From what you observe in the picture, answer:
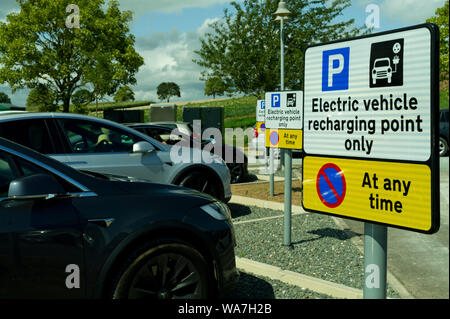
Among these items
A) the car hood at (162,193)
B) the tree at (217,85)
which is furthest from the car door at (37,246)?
the tree at (217,85)

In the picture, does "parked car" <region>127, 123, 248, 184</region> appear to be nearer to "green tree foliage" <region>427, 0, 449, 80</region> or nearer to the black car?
the black car

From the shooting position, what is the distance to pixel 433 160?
4.82 ft

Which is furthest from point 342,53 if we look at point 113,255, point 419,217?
point 113,255

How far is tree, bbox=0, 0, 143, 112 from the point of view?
2456 centimetres

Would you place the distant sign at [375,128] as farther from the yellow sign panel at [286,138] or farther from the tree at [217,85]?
the tree at [217,85]

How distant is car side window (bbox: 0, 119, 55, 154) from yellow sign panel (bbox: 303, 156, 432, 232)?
14.2 feet

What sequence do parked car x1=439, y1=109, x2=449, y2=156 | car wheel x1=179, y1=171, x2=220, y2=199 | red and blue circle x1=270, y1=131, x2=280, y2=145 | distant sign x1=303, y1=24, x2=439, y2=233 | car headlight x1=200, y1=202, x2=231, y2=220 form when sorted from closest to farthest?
distant sign x1=303, y1=24, x2=439, y2=233 < car headlight x1=200, y1=202, x2=231, y2=220 < red and blue circle x1=270, y1=131, x2=280, y2=145 < car wheel x1=179, y1=171, x2=220, y2=199 < parked car x1=439, y1=109, x2=449, y2=156

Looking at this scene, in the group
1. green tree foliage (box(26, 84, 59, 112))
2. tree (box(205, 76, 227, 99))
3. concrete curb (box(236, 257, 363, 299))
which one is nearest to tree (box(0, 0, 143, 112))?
green tree foliage (box(26, 84, 59, 112))

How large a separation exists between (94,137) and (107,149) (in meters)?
0.24

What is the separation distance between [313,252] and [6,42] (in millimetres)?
24227

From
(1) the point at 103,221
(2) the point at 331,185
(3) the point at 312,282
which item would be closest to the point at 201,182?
(3) the point at 312,282

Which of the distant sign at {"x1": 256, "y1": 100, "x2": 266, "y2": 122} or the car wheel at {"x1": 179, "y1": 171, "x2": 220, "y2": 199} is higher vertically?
the distant sign at {"x1": 256, "y1": 100, "x2": 266, "y2": 122}

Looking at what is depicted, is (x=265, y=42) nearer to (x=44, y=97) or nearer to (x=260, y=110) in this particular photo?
(x=260, y=110)
